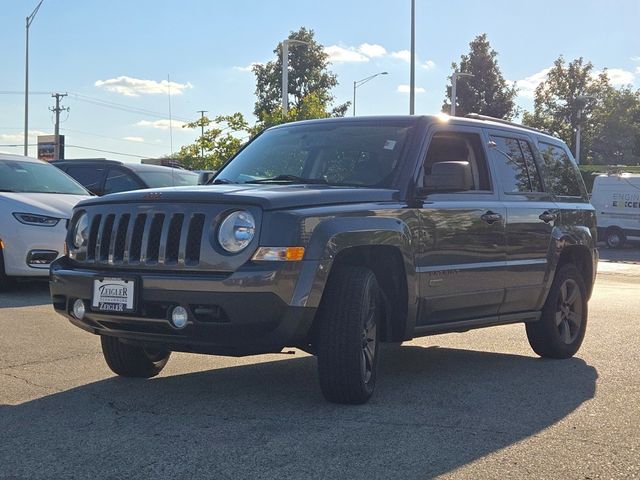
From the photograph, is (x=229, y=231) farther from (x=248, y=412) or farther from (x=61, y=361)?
(x=61, y=361)

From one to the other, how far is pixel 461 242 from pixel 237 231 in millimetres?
1803

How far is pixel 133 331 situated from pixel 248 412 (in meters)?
0.78

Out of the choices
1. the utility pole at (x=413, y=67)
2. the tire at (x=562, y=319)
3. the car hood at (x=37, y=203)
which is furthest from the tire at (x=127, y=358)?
the utility pole at (x=413, y=67)

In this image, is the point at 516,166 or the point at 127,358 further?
the point at 516,166

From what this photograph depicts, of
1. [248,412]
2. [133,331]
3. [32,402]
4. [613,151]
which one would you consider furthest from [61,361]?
[613,151]

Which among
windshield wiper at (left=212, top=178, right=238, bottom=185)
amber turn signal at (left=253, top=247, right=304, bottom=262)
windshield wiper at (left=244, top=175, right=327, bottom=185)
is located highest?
windshield wiper at (left=244, top=175, right=327, bottom=185)

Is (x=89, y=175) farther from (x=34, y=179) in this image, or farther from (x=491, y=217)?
(x=491, y=217)

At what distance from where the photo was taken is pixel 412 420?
4578mm

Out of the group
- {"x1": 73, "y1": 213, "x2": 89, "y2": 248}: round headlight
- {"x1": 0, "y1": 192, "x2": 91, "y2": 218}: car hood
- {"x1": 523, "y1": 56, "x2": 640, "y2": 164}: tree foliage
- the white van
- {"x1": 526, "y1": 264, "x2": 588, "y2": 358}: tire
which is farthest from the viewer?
{"x1": 523, "y1": 56, "x2": 640, "y2": 164}: tree foliage

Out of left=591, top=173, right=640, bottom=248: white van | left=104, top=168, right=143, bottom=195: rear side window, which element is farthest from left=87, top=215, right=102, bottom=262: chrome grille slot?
left=591, top=173, right=640, bottom=248: white van

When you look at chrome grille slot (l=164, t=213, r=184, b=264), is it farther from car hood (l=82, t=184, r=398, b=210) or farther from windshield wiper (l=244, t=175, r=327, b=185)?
windshield wiper (l=244, t=175, r=327, b=185)

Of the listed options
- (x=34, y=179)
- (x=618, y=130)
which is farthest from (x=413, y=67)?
(x=618, y=130)

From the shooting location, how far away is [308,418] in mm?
4578

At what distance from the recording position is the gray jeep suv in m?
4.50
